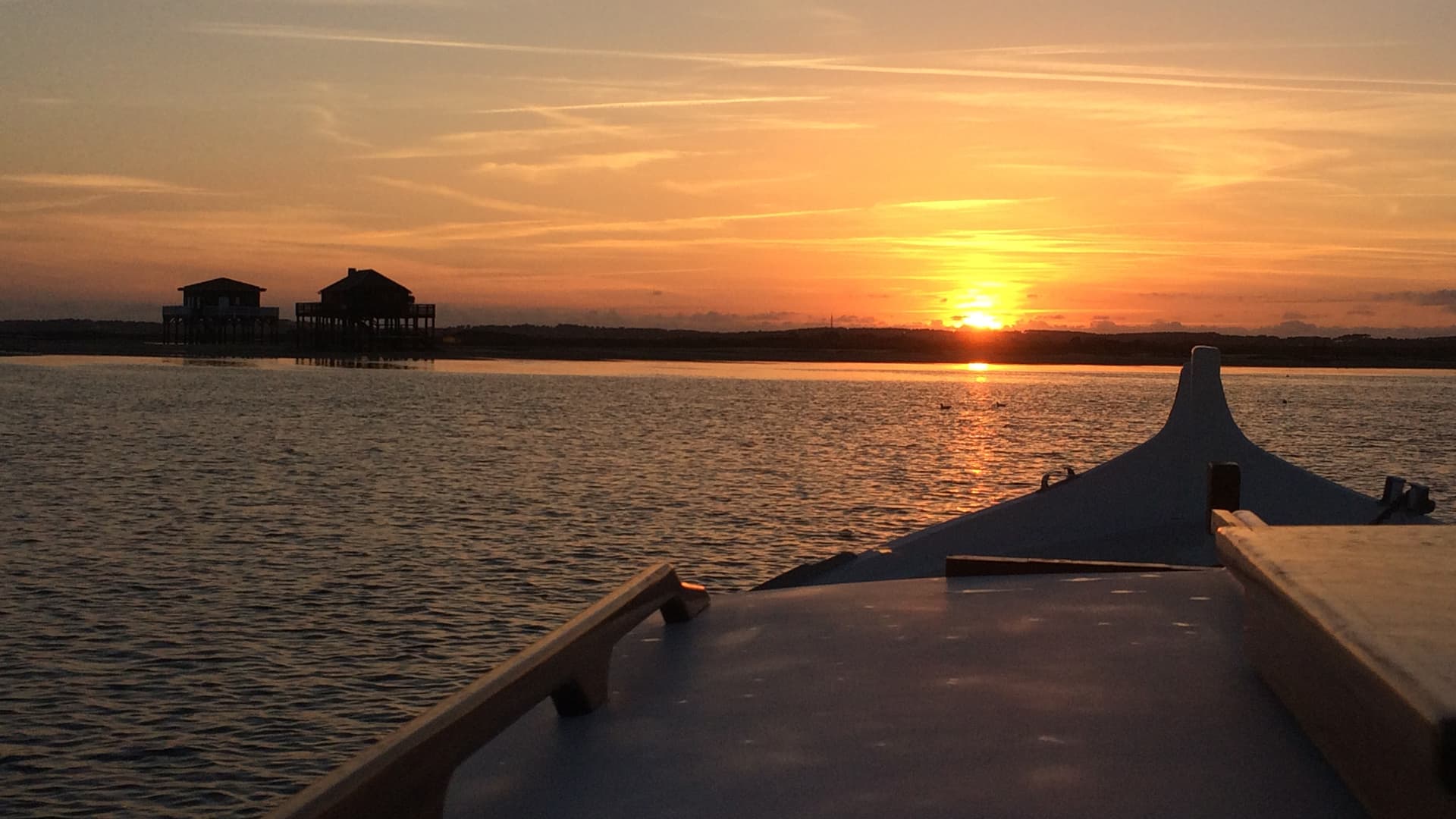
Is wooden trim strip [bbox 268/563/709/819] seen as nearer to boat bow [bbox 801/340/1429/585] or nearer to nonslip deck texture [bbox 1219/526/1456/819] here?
nonslip deck texture [bbox 1219/526/1456/819]

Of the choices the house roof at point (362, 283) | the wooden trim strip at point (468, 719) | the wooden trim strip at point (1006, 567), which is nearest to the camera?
the wooden trim strip at point (468, 719)

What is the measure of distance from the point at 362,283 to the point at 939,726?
388 ft

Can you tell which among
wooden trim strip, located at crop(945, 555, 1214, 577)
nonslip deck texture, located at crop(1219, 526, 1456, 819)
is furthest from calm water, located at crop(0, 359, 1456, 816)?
nonslip deck texture, located at crop(1219, 526, 1456, 819)

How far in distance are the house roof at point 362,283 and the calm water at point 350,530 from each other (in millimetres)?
39997

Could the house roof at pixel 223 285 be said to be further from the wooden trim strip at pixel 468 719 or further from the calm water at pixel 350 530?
the wooden trim strip at pixel 468 719

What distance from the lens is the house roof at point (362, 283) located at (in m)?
116

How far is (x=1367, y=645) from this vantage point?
1.85m

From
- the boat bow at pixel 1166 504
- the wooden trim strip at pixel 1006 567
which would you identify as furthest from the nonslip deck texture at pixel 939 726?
the boat bow at pixel 1166 504

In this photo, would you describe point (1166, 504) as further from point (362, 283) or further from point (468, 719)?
point (362, 283)

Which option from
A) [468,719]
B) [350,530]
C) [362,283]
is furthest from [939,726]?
[362,283]

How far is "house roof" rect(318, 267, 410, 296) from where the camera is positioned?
380 ft

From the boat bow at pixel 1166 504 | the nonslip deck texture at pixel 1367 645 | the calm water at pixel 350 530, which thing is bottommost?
the calm water at pixel 350 530

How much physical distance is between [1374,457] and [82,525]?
147ft

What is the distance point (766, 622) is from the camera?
14.6 feet
